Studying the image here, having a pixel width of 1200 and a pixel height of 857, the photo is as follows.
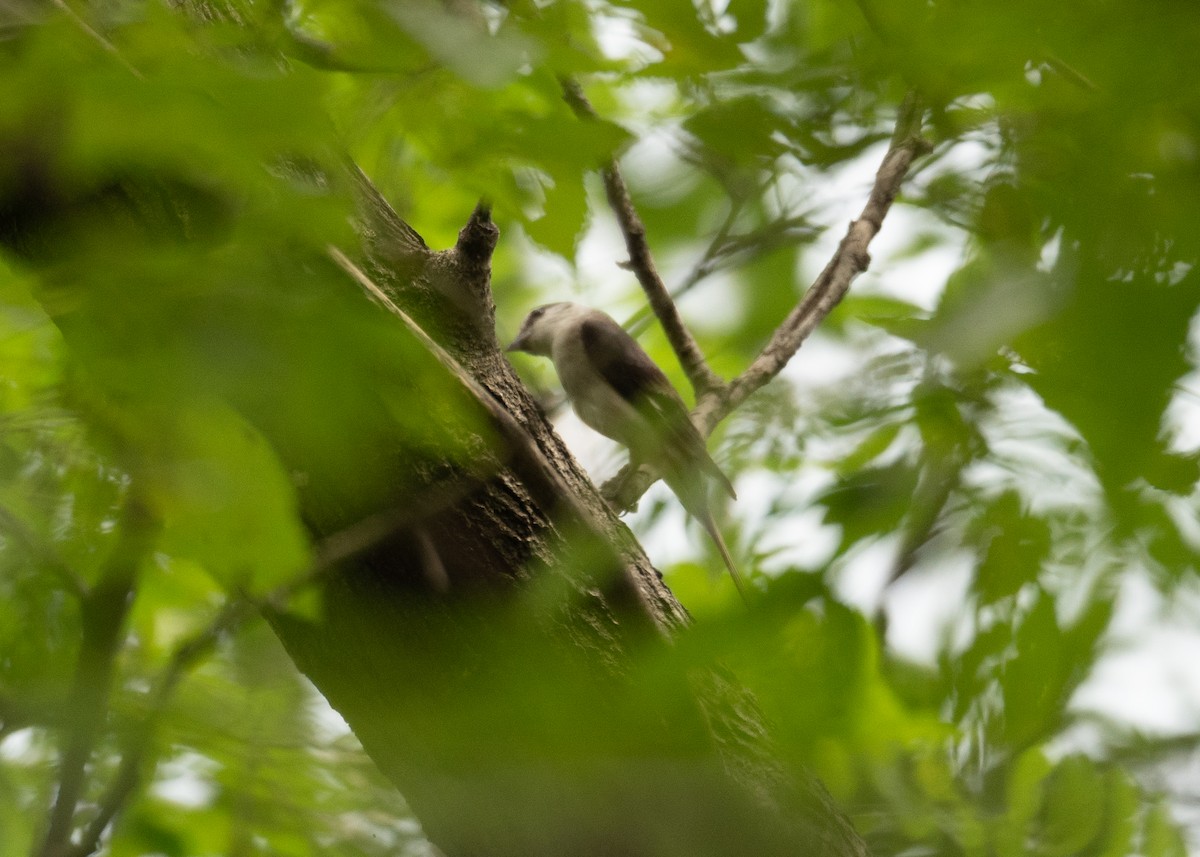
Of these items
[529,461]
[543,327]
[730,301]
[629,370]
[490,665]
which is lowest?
[490,665]

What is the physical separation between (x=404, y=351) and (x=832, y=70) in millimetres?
592

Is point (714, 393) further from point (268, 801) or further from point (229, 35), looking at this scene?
point (229, 35)

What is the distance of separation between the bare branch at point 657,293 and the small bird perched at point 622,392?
205 mm

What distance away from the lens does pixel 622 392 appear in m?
5.38

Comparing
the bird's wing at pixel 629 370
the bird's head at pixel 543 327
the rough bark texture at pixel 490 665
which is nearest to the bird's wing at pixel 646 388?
the bird's wing at pixel 629 370

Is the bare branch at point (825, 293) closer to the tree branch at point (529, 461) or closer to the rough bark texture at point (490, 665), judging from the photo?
the rough bark texture at point (490, 665)

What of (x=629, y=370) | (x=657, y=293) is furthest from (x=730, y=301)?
(x=629, y=370)

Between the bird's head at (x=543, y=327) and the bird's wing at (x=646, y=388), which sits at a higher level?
the bird's head at (x=543, y=327)

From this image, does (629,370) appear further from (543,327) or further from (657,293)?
(657,293)

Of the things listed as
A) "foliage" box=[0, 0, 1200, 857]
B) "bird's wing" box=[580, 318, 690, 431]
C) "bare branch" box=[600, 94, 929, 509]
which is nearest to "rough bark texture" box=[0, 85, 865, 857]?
"foliage" box=[0, 0, 1200, 857]

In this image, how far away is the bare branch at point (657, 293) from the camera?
140 inches

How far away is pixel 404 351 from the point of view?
3.59 ft

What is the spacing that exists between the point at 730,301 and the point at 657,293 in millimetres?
2143

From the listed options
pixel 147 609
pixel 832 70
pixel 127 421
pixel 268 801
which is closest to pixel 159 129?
pixel 127 421
